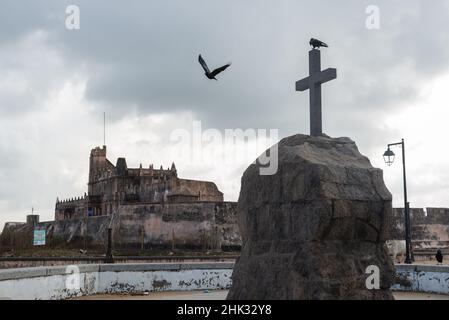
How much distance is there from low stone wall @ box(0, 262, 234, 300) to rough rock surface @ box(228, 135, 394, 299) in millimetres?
5575

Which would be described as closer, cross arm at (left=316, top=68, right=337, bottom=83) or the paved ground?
cross arm at (left=316, top=68, right=337, bottom=83)

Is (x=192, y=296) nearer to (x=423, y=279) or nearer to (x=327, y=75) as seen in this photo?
(x=423, y=279)

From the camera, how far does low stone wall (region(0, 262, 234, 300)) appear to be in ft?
37.9

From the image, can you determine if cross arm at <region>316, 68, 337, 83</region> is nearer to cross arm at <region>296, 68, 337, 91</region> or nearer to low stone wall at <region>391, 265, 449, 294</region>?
cross arm at <region>296, 68, 337, 91</region>

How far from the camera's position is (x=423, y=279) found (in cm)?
1291

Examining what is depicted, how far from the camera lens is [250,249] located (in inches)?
287

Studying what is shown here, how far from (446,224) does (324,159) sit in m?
27.5

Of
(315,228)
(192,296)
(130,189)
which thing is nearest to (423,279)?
(192,296)

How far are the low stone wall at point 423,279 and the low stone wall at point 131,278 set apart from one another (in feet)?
13.8

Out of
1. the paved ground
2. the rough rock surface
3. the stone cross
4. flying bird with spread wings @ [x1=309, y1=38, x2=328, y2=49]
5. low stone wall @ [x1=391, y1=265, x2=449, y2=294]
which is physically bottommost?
the paved ground

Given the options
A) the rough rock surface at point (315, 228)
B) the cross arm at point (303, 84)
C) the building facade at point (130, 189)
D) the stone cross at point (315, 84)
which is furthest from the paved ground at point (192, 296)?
the building facade at point (130, 189)

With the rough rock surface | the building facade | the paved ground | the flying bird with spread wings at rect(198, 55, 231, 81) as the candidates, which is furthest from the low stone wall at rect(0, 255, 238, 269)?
the rough rock surface
